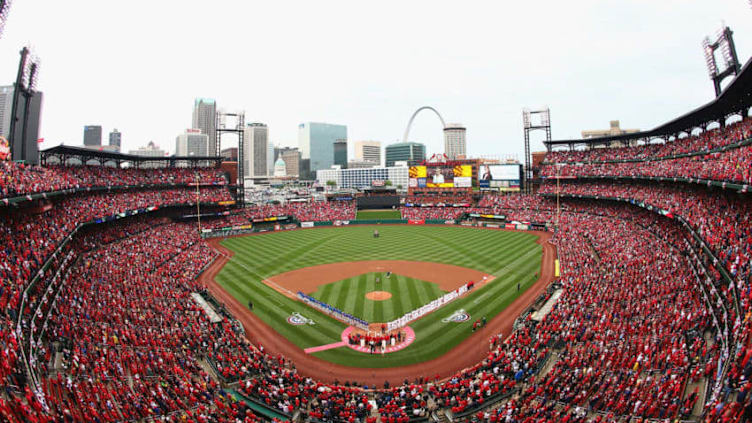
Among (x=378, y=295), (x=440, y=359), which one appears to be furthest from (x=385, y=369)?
(x=378, y=295)

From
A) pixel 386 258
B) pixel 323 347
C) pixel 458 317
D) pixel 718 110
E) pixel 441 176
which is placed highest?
pixel 718 110

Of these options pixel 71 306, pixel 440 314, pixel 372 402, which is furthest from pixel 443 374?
pixel 71 306

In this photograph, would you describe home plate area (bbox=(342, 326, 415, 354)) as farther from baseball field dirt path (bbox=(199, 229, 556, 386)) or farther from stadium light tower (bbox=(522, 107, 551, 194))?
stadium light tower (bbox=(522, 107, 551, 194))

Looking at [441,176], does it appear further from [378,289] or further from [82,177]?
[82,177]

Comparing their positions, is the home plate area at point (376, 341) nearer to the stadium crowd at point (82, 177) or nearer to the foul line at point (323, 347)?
the foul line at point (323, 347)

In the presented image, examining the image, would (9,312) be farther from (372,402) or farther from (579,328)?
(579,328)

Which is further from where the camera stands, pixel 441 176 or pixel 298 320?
pixel 441 176
